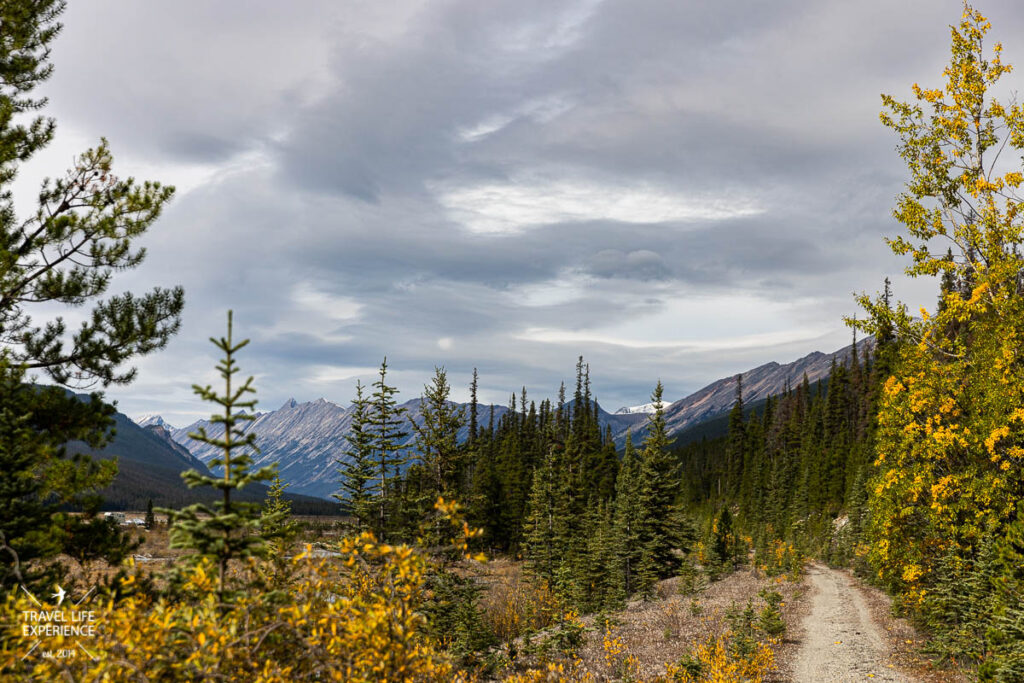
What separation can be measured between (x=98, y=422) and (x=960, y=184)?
77.7ft

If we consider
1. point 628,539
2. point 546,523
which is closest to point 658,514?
point 628,539

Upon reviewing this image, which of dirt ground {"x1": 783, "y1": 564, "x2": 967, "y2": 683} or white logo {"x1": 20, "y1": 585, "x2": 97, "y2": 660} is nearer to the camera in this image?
white logo {"x1": 20, "y1": 585, "x2": 97, "y2": 660}

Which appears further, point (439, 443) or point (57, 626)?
point (439, 443)

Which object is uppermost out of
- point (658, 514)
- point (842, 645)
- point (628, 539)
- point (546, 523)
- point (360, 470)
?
point (360, 470)

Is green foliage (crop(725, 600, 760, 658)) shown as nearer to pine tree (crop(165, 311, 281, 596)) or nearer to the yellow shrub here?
the yellow shrub

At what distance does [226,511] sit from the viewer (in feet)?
18.3

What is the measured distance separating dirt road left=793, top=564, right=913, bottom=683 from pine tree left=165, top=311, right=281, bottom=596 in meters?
16.4

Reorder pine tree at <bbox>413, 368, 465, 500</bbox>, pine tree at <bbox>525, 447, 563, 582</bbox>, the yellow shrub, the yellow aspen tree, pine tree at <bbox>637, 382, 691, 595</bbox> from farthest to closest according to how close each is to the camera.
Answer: pine tree at <bbox>525, 447, 563, 582</bbox>, pine tree at <bbox>637, 382, 691, 595</bbox>, pine tree at <bbox>413, 368, 465, 500</bbox>, the yellow aspen tree, the yellow shrub

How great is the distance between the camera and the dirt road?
15.6m

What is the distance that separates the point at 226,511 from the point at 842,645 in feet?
70.1

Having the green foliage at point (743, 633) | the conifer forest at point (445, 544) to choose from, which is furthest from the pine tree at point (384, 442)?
the green foliage at point (743, 633)

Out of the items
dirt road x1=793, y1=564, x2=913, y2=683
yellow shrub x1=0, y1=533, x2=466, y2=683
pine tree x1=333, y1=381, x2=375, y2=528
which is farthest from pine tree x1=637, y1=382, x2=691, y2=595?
yellow shrub x1=0, y1=533, x2=466, y2=683

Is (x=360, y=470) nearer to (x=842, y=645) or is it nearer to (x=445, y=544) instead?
(x=445, y=544)

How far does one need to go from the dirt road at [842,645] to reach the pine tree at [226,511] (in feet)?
53.8
